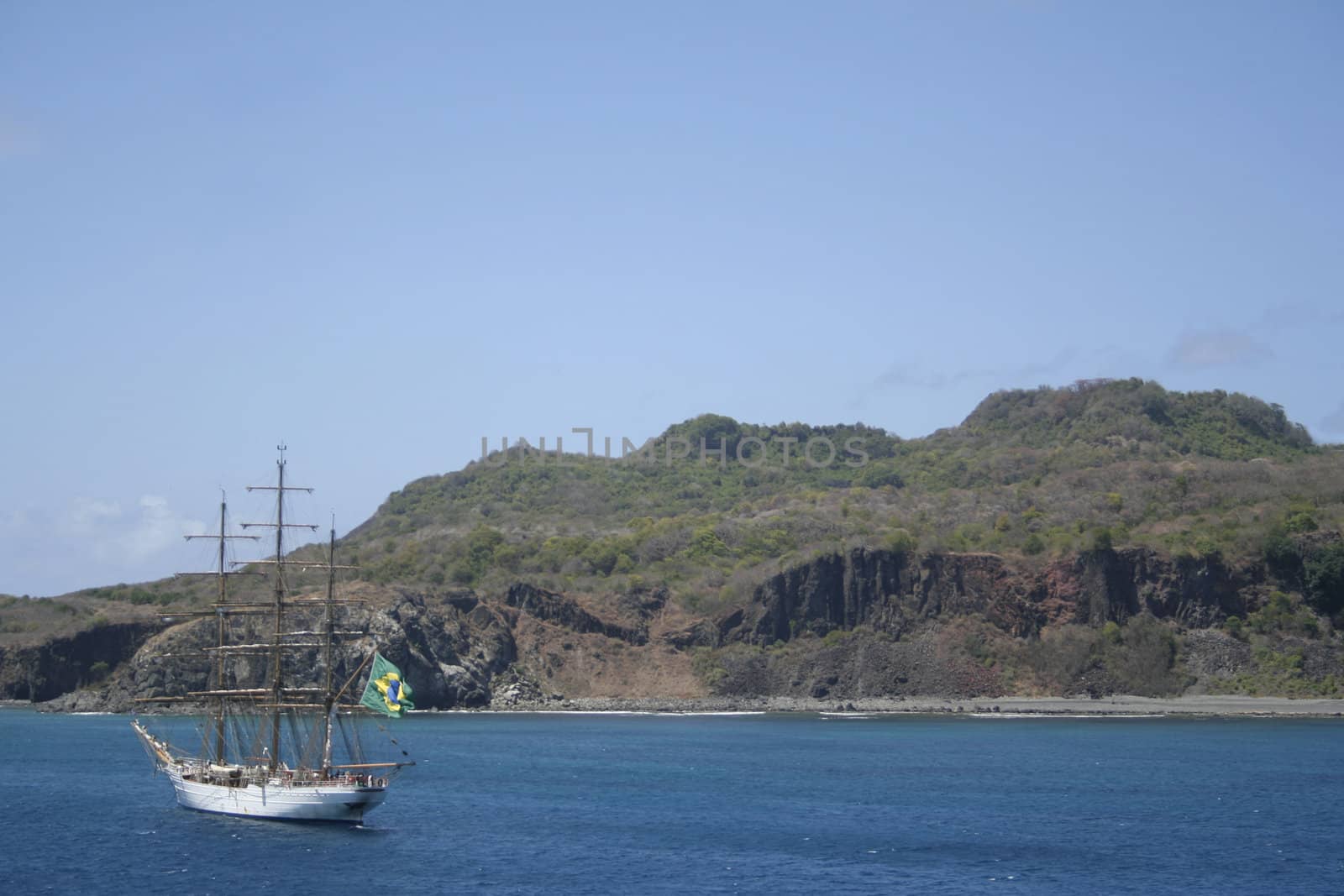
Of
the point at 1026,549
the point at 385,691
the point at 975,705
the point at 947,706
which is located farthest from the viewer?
the point at 1026,549

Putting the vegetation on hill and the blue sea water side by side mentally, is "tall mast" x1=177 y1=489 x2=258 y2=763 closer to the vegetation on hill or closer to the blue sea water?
the blue sea water

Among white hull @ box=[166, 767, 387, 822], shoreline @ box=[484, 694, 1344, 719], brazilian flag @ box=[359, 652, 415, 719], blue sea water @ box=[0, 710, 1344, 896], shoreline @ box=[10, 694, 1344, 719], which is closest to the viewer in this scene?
blue sea water @ box=[0, 710, 1344, 896]

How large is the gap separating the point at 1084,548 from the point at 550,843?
316 ft

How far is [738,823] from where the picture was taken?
64.0m

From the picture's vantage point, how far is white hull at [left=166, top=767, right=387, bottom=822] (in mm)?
60781

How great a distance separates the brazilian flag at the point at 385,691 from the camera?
2386 inches

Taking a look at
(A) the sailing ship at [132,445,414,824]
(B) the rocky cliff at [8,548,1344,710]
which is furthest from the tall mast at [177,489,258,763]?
(B) the rocky cliff at [8,548,1344,710]

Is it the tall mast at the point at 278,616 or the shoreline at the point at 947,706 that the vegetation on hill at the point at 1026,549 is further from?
the tall mast at the point at 278,616

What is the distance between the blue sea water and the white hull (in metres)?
0.70

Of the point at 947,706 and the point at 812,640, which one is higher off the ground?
the point at 812,640

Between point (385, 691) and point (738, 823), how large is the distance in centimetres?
1583

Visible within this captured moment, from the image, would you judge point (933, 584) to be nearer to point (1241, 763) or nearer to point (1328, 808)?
point (1241, 763)

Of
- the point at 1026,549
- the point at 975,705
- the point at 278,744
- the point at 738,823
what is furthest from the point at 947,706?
the point at 278,744

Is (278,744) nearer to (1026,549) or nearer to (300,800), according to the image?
(300,800)
